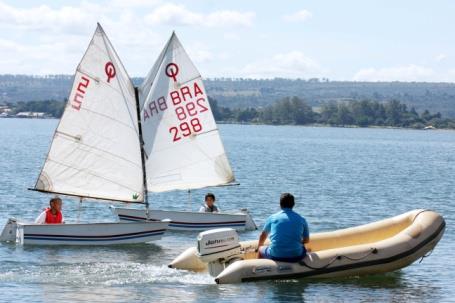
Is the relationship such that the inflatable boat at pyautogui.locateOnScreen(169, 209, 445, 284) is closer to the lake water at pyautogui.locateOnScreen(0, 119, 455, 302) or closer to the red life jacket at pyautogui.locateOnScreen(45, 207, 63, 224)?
the lake water at pyautogui.locateOnScreen(0, 119, 455, 302)

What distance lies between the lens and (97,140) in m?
31.6

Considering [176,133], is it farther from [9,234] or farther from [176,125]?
[9,234]

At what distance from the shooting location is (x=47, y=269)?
25.7 meters

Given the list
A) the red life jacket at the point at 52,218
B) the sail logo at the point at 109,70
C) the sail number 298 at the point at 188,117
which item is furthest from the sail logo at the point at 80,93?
the sail number 298 at the point at 188,117

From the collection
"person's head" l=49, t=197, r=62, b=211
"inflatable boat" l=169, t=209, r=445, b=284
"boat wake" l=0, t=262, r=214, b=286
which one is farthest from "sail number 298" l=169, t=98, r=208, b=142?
"inflatable boat" l=169, t=209, r=445, b=284

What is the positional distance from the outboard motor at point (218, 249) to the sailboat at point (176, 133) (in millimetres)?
8573

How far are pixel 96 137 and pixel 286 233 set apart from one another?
9108 millimetres

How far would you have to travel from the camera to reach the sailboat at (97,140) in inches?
1230

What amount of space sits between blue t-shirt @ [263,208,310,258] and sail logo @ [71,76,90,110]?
8.94 metres

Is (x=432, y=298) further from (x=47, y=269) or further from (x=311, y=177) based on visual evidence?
(x=311, y=177)

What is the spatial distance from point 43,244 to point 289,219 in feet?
27.1

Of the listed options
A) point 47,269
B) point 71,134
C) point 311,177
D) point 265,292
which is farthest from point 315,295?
point 311,177

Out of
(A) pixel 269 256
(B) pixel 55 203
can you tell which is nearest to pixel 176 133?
(B) pixel 55 203

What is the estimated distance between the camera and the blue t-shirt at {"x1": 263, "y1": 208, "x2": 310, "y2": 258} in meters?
24.1
